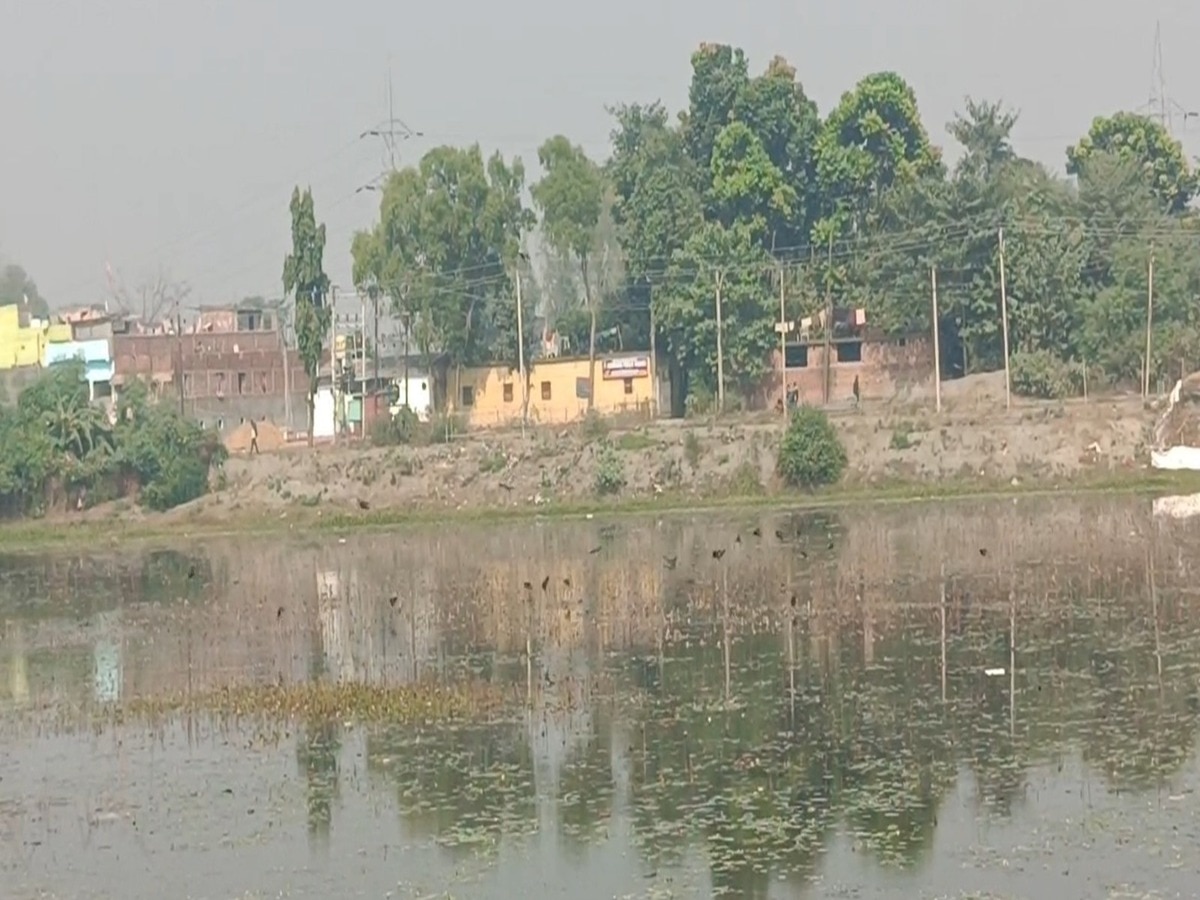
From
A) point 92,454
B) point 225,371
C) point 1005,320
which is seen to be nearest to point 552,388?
point 225,371

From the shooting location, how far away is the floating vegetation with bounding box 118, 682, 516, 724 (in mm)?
23078

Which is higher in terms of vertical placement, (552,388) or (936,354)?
(936,354)

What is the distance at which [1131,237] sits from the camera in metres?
69.2

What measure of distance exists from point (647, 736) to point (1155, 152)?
60.3m

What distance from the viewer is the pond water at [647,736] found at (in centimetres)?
1577

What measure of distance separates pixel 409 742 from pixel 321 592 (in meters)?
16.7

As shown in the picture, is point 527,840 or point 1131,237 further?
point 1131,237

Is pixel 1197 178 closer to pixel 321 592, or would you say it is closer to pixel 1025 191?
pixel 1025 191

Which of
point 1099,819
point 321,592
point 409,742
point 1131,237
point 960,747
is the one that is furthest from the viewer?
point 1131,237

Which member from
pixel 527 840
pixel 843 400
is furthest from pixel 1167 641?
pixel 843 400

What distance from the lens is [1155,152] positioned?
7575 cm

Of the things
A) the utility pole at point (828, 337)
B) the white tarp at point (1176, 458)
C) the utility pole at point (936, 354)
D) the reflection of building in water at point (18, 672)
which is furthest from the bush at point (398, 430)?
the reflection of building in water at point (18, 672)

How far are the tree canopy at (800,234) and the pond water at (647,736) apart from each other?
28212mm

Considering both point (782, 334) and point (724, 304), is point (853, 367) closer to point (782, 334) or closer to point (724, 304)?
point (782, 334)
